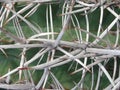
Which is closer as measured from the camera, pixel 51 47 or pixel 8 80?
pixel 51 47

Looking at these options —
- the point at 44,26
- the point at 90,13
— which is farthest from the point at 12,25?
the point at 90,13

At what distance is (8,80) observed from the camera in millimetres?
963

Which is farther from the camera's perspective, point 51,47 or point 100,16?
point 100,16

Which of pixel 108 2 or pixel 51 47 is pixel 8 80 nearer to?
pixel 51 47

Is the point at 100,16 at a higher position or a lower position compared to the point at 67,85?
higher

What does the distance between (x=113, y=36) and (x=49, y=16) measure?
189mm

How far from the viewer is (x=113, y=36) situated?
3.33 ft

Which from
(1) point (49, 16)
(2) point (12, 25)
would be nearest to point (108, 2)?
(1) point (49, 16)

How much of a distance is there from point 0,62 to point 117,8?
36cm

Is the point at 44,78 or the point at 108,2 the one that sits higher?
the point at 108,2

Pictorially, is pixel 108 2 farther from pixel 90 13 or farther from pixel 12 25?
pixel 12 25

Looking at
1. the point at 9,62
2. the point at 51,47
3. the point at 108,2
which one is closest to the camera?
the point at 51,47

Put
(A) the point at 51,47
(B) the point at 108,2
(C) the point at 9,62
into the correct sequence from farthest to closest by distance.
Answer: (C) the point at 9,62 < (B) the point at 108,2 < (A) the point at 51,47

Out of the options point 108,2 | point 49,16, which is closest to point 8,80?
point 49,16
